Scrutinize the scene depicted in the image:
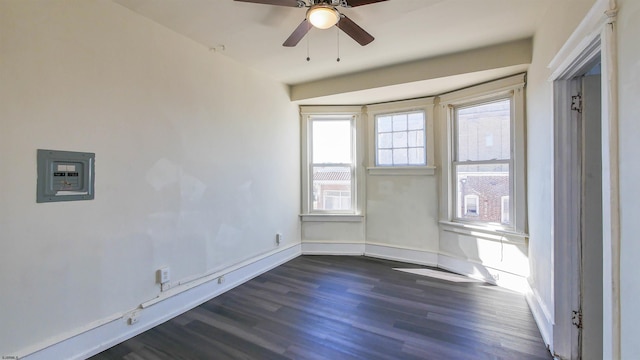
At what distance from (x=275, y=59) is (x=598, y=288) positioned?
11.0ft

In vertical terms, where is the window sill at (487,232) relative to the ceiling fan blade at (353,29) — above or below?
below

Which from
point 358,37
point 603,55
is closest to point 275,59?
point 358,37

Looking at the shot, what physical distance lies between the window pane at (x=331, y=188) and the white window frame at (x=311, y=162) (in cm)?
6

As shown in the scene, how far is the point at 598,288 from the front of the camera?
178cm

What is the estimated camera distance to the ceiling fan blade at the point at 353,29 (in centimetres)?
196

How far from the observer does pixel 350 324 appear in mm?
2318

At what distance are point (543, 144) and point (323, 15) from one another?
1961 millimetres

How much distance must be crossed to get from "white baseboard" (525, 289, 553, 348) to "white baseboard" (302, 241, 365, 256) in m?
2.16

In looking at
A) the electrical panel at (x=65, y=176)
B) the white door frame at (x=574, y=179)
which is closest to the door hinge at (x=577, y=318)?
the white door frame at (x=574, y=179)

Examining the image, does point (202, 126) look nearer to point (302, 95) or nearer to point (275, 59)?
point (275, 59)

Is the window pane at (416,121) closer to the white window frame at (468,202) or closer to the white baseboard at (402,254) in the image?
the white window frame at (468,202)

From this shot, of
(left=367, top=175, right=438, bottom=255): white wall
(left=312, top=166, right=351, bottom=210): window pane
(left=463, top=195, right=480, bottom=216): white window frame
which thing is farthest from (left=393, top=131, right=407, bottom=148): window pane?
(left=463, top=195, right=480, bottom=216): white window frame

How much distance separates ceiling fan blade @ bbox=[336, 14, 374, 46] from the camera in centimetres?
196

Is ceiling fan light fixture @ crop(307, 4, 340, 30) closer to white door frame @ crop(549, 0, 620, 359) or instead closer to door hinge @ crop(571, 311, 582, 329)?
white door frame @ crop(549, 0, 620, 359)
